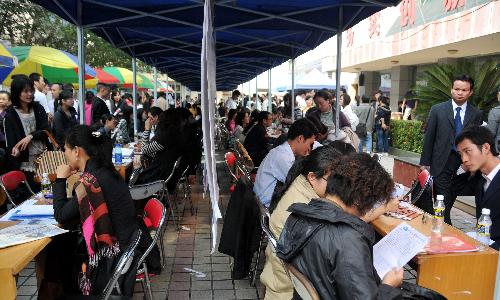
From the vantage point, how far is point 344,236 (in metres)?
1.59

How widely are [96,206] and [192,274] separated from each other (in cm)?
170

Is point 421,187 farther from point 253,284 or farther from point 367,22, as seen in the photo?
point 367,22

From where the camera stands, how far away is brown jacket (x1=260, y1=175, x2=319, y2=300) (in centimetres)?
241

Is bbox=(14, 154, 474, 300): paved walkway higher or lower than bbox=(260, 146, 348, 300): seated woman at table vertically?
lower

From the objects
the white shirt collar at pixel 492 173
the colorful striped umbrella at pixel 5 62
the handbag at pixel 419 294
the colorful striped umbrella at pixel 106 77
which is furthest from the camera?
the colorful striped umbrella at pixel 106 77

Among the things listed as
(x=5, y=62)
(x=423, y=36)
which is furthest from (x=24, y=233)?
(x=423, y=36)

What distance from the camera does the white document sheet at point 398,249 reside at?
1.92m

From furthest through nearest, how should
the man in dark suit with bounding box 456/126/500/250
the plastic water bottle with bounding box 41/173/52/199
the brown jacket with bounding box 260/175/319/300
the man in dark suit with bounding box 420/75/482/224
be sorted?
the man in dark suit with bounding box 420/75/482/224, the plastic water bottle with bounding box 41/173/52/199, the man in dark suit with bounding box 456/126/500/250, the brown jacket with bounding box 260/175/319/300

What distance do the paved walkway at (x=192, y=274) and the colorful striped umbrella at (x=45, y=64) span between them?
17.8 ft

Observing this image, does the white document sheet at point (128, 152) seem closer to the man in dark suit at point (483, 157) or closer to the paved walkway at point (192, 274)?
the paved walkway at point (192, 274)

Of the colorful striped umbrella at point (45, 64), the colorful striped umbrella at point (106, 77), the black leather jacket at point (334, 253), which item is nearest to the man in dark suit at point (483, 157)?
the black leather jacket at point (334, 253)

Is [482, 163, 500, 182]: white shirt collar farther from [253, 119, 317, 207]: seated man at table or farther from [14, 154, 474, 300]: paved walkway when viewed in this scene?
[253, 119, 317, 207]: seated man at table

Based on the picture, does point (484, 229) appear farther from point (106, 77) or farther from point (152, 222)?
point (106, 77)

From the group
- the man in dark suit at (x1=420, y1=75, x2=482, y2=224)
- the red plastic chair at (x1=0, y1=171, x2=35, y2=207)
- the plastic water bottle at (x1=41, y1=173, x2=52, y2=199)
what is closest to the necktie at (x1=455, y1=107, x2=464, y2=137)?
the man in dark suit at (x1=420, y1=75, x2=482, y2=224)
